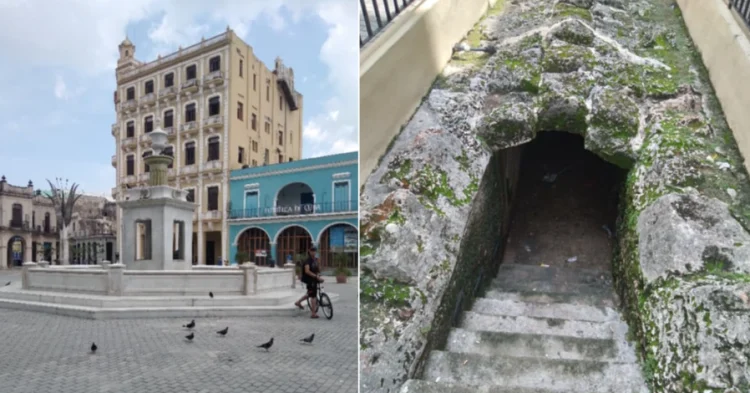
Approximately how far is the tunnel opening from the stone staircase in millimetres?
1285

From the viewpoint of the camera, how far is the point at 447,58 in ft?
18.9

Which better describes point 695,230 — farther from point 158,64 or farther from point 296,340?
point 158,64

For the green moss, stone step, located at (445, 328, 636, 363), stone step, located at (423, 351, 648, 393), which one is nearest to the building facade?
the green moss

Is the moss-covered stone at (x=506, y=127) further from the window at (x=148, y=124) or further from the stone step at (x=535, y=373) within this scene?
the window at (x=148, y=124)

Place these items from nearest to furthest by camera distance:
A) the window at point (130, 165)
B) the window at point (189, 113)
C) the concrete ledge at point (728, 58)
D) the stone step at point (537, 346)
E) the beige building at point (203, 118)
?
the stone step at point (537, 346), the concrete ledge at point (728, 58), the beige building at point (203, 118), the window at point (189, 113), the window at point (130, 165)

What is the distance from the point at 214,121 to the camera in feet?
82.2

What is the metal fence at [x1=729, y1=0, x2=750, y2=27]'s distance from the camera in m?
4.86

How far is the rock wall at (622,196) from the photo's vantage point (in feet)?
11.1

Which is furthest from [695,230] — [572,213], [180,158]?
[180,158]

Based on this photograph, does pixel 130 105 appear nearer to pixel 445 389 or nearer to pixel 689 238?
pixel 445 389

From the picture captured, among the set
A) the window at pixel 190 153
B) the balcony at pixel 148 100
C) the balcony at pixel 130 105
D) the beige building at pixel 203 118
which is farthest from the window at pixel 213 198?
the balcony at pixel 130 105

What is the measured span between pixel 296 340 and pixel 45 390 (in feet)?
9.49

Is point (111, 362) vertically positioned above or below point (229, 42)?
below

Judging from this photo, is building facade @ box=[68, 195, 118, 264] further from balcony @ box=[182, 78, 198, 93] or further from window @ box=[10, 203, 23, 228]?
balcony @ box=[182, 78, 198, 93]
